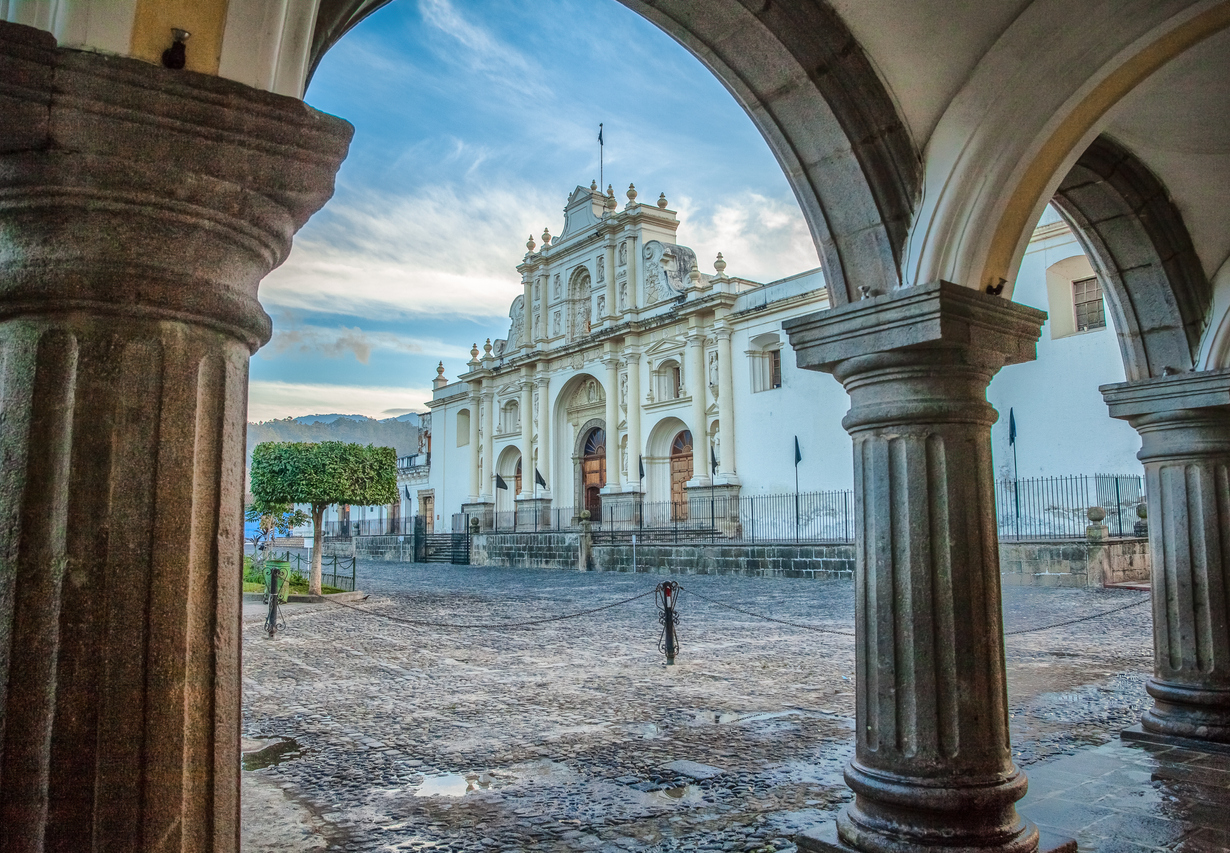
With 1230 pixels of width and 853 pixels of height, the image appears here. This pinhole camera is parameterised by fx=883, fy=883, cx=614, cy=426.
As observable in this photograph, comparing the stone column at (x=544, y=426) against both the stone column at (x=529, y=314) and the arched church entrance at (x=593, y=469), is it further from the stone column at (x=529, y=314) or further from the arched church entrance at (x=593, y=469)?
the stone column at (x=529, y=314)

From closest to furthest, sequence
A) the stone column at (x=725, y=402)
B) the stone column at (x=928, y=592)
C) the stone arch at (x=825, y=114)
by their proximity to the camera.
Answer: the stone column at (x=928, y=592) → the stone arch at (x=825, y=114) → the stone column at (x=725, y=402)

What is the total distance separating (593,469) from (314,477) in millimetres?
15144

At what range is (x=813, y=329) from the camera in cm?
340

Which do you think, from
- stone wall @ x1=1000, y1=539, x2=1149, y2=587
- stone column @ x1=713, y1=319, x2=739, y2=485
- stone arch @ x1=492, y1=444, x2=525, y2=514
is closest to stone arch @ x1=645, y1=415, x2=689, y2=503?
stone column @ x1=713, y1=319, x2=739, y2=485

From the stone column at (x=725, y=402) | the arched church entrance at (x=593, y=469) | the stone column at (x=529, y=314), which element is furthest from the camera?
the stone column at (x=529, y=314)

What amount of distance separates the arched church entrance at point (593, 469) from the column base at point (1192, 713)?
78.9 feet

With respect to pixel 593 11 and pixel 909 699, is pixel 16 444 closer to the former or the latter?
pixel 909 699

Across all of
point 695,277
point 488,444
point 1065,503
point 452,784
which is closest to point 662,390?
point 695,277

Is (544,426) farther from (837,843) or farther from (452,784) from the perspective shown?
(837,843)

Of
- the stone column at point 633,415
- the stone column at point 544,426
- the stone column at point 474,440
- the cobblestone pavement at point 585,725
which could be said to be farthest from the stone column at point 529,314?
Result: the cobblestone pavement at point 585,725

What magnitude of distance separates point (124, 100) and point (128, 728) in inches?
44.6

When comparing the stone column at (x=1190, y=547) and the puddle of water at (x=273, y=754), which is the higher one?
the stone column at (x=1190, y=547)

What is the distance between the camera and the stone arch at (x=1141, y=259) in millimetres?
4586

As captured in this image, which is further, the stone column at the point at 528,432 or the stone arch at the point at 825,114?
the stone column at the point at 528,432
